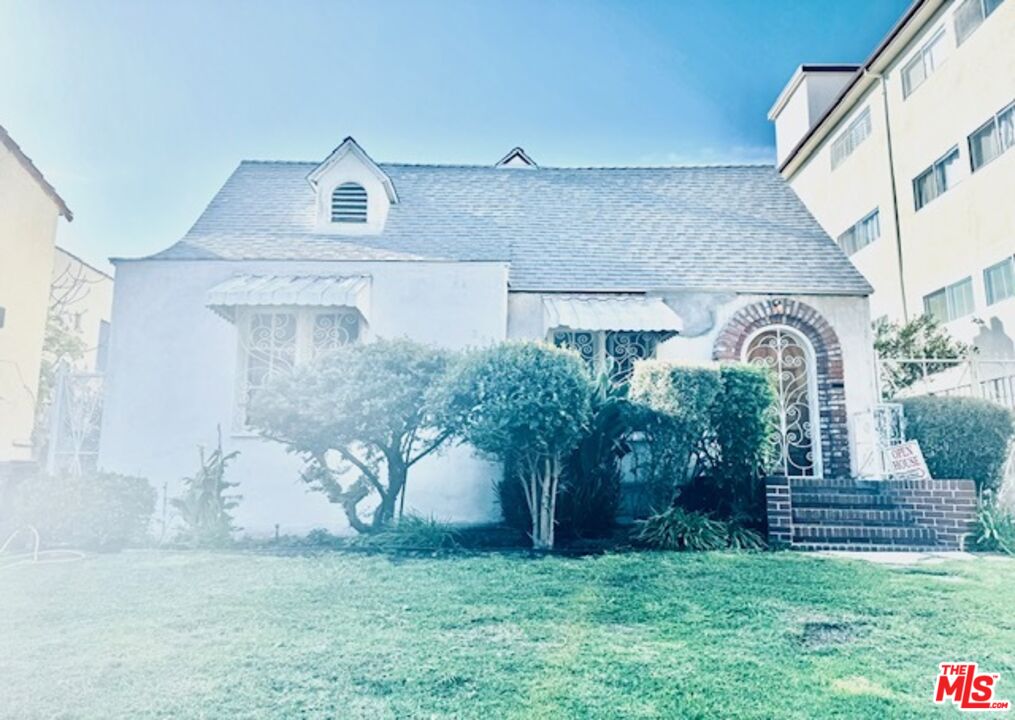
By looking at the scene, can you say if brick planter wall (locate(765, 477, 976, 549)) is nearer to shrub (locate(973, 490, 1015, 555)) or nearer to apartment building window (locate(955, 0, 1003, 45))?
shrub (locate(973, 490, 1015, 555))

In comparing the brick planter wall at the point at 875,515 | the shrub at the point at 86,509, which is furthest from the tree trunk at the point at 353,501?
the brick planter wall at the point at 875,515

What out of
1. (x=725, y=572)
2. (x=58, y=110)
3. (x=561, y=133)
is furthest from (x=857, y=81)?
(x=58, y=110)

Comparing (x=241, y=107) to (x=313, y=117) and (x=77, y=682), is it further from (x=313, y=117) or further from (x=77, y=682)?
(x=77, y=682)

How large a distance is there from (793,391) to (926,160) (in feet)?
31.1

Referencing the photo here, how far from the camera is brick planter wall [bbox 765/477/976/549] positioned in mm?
8508

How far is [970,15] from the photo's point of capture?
15.1 meters

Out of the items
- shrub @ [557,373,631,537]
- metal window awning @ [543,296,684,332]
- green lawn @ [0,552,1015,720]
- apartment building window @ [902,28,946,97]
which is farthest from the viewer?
apartment building window @ [902,28,946,97]

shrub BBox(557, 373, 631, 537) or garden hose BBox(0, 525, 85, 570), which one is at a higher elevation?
shrub BBox(557, 373, 631, 537)

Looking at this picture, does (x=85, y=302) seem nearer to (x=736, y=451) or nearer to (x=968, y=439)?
(x=736, y=451)

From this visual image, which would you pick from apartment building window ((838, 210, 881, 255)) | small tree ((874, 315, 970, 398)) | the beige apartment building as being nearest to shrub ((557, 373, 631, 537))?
small tree ((874, 315, 970, 398))

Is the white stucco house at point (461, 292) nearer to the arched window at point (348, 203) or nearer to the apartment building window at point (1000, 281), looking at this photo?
the arched window at point (348, 203)

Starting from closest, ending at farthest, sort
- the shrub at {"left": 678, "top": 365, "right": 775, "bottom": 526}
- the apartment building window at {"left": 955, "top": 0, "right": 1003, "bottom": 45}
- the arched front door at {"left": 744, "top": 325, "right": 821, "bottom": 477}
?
the shrub at {"left": 678, "top": 365, "right": 775, "bottom": 526} < the arched front door at {"left": 744, "top": 325, "right": 821, "bottom": 477} < the apartment building window at {"left": 955, "top": 0, "right": 1003, "bottom": 45}

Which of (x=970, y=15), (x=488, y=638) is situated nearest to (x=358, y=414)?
(x=488, y=638)

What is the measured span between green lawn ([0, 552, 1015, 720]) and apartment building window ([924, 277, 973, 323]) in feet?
34.8
